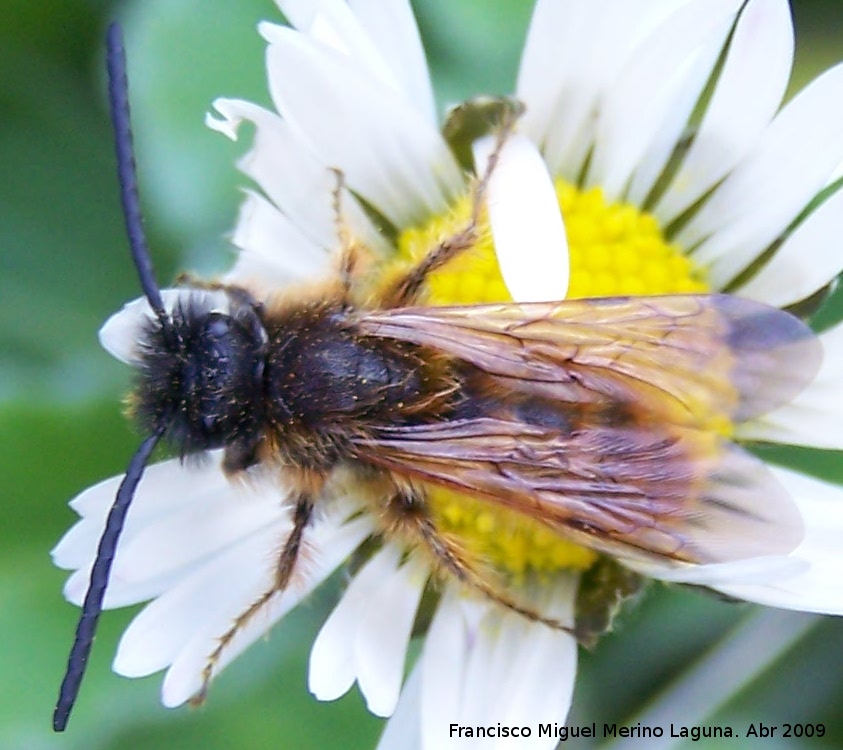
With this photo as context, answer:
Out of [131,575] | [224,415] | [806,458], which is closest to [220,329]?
[224,415]

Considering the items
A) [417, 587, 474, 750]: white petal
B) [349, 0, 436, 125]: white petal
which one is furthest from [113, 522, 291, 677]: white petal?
[349, 0, 436, 125]: white petal

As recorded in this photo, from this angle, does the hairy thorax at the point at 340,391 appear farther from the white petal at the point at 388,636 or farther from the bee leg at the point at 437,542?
the white petal at the point at 388,636

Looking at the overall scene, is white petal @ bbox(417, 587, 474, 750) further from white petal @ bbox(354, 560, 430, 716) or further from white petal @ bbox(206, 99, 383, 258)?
white petal @ bbox(206, 99, 383, 258)

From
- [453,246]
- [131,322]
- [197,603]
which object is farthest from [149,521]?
[453,246]

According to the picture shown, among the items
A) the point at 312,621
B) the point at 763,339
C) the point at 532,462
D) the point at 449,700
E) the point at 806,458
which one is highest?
the point at 763,339

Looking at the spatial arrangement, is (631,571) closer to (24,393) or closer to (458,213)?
(458,213)

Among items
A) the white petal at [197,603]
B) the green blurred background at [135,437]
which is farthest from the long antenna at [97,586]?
the green blurred background at [135,437]

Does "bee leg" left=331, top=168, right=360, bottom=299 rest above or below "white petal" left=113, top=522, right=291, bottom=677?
above
